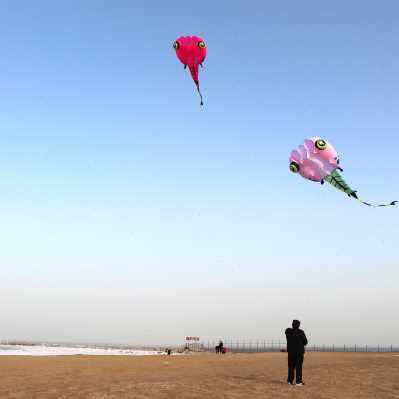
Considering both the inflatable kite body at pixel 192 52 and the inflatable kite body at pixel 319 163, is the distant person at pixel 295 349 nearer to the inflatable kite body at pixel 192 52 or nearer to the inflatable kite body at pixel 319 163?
the inflatable kite body at pixel 319 163

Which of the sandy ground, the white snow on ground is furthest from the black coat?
the white snow on ground

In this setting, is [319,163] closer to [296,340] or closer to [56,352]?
[296,340]

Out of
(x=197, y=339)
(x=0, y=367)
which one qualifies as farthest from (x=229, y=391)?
(x=197, y=339)

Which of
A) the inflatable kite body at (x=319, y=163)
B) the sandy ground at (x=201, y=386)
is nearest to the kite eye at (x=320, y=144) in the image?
the inflatable kite body at (x=319, y=163)

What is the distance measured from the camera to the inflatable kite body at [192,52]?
832 inches

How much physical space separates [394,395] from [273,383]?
3.80 meters

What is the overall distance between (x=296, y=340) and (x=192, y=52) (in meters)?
12.1

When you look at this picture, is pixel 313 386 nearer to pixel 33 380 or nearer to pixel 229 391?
pixel 229 391

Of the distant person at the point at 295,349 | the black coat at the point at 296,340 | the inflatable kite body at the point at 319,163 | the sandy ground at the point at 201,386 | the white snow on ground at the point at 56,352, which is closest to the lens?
the sandy ground at the point at 201,386

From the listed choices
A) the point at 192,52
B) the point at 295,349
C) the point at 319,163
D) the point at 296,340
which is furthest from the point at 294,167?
the point at 295,349

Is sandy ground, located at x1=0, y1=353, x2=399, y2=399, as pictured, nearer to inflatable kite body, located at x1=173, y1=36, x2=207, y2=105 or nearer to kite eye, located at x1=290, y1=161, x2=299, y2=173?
kite eye, located at x1=290, y1=161, x2=299, y2=173

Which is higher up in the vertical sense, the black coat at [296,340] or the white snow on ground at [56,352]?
the black coat at [296,340]

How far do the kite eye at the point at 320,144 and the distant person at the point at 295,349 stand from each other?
7.21m

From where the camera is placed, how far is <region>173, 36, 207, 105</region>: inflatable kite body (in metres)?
21.1
